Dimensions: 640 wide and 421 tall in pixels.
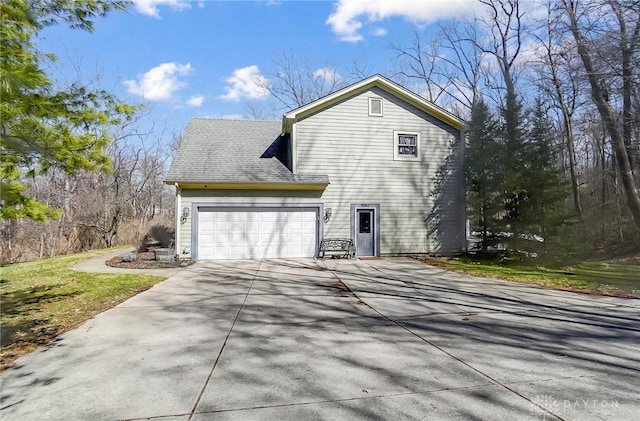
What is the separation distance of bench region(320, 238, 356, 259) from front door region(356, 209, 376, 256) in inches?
15.9

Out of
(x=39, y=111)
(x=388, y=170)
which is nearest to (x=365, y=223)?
(x=388, y=170)

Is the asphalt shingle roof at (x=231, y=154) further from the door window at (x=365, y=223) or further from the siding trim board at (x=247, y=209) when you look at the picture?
the door window at (x=365, y=223)

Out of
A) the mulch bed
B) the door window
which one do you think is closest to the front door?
the door window

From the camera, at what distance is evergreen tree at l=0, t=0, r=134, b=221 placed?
12.4 ft

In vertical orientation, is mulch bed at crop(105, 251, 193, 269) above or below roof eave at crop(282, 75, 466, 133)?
below

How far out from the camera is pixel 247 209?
13367 millimetres

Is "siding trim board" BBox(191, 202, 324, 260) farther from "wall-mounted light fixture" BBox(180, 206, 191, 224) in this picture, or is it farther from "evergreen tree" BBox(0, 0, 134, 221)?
"evergreen tree" BBox(0, 0, 134, 221)

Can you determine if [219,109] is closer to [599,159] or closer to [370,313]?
[370,313]

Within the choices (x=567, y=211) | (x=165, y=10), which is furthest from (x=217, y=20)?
(x=567, y=211)

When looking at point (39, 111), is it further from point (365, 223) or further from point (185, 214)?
point (365, 223)

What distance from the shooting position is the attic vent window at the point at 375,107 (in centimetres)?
1441

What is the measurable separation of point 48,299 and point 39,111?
170 inches

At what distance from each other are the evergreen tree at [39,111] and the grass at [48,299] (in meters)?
1.66

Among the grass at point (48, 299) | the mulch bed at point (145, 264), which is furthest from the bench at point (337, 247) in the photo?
the grass at point (48, 299)
